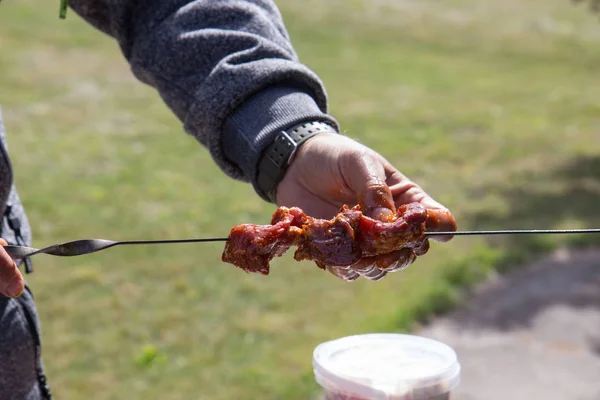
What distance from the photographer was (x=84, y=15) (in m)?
2.34

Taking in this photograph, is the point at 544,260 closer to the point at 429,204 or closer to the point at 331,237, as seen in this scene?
the point at 429,204

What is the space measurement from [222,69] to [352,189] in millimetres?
454

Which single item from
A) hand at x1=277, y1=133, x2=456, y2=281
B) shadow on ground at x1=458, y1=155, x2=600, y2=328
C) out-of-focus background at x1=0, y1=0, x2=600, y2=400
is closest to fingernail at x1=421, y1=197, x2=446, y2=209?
hand at x1=277, y1=133, x2=456, y2=281

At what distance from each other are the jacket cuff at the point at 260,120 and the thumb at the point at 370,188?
24cm

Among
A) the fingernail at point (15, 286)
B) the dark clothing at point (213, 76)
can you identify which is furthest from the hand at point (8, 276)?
the dark clothing at point (213, 76)

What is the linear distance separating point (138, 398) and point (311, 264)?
1980mm

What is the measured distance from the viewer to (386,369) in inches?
71.3

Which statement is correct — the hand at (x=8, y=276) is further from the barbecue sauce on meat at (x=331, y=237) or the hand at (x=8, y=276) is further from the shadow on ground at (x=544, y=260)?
the shadow on ground at (x=544, y=260)

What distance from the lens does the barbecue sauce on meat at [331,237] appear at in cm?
188

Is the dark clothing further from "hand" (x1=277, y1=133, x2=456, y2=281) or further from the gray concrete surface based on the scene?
the gray concrete surface

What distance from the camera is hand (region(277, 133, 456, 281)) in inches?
76.0

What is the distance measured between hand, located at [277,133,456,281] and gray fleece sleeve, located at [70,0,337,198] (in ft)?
0.35

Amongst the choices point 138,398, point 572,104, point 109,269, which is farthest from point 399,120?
point 138,398

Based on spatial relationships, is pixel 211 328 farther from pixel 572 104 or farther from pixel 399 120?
pixel 572 104
